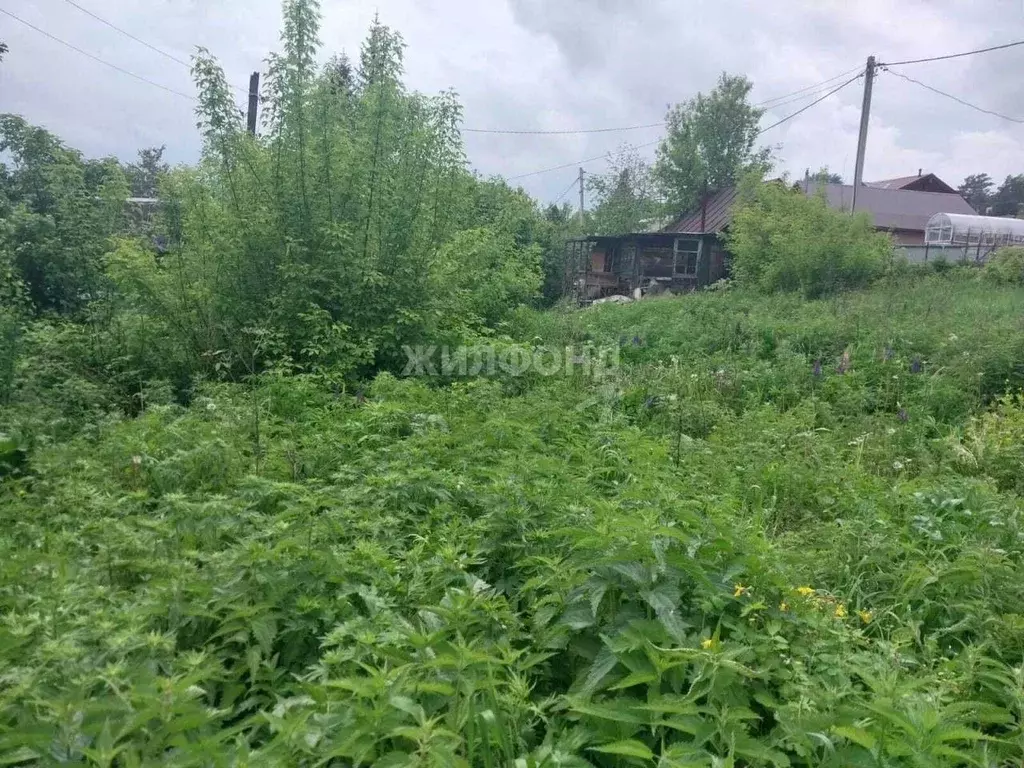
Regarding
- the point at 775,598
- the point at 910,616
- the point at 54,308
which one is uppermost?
the point at 54,308

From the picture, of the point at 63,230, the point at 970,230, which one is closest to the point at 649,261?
the point at 970,230

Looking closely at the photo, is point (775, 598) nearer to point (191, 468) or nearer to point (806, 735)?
point (806, 735)

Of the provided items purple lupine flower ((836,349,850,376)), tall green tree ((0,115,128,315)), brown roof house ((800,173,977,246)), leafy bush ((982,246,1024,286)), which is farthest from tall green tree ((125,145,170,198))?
brown roof house ((800,173,977,246))

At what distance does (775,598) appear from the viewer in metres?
2.07

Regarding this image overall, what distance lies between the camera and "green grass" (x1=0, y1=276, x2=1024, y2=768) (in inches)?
61.0

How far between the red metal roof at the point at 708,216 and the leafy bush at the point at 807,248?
8730 mm

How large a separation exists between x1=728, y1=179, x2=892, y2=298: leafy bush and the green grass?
33.7 feet

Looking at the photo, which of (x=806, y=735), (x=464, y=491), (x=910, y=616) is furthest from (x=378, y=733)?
(x=910, y=616)

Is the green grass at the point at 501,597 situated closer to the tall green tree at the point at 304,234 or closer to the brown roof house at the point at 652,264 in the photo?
the tall green tree at the point at 304,234

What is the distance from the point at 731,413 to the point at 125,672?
14.0ft

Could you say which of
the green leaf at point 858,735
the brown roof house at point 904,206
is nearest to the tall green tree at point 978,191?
the brown roof house at point 904,206

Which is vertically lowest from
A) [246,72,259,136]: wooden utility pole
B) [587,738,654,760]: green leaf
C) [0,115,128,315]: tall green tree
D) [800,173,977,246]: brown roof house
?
[587,738,654,760]: green leaf

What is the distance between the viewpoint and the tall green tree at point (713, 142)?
28.4m

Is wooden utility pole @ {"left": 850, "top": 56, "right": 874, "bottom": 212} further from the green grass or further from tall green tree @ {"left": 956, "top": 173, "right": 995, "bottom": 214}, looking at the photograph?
tall green tree @ {"left": 956, "top": 173, "right": 995, "bottom": 214}
